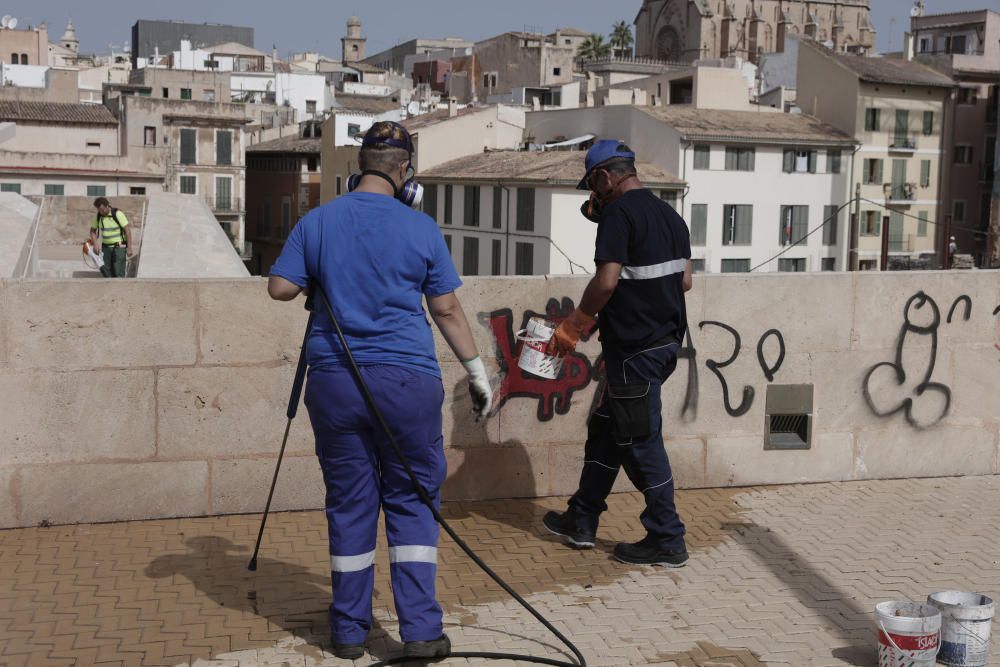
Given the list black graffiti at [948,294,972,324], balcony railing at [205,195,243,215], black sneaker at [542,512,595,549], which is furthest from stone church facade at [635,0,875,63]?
black sneaker at [542,512,595,549]

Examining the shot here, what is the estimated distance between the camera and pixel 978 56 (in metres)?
71.3

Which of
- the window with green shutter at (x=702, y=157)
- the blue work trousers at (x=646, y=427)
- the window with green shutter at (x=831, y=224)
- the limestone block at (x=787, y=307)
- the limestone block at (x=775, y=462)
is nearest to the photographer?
the blue work trousers at (x=646, y=427)

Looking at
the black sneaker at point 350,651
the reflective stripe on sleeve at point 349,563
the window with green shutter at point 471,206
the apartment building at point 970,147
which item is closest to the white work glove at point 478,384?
the reflective stripe on sleeve at point 349,563

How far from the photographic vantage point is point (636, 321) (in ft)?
17.3

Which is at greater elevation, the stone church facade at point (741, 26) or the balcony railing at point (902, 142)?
the stone church facade at point (741, 26)

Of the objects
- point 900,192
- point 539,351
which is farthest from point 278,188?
point 539,351

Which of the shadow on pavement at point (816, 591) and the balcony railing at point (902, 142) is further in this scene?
the balcony railing at point (902, 142)

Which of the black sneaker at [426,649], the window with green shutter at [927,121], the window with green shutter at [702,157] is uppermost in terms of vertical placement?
the window with green shutter at [927,121]

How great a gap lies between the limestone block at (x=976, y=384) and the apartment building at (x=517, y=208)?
3763 centimetres

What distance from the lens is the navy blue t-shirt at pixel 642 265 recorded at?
516cm

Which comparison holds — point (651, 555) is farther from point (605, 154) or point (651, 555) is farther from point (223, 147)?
point (223, 147)

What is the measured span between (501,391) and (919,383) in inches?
96.5

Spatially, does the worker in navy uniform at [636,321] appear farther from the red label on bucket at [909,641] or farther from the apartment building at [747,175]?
the apartment building at [747,175]

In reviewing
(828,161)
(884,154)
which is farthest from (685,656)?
(884,154)
